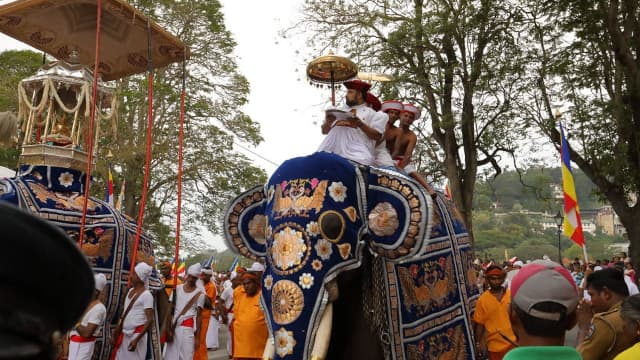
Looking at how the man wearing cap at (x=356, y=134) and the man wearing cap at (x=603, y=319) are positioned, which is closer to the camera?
the man wearing cap at (x=603, y=319)

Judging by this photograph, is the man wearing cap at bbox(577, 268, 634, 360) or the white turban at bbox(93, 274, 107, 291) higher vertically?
the white turban at bbox(93, 274, 107, 291)

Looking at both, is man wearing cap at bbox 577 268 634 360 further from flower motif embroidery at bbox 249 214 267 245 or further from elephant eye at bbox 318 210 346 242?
flower motif embroidery at bbox 249 214 267 245

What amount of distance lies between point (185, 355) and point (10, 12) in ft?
15.3

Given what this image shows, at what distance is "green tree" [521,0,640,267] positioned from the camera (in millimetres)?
14070

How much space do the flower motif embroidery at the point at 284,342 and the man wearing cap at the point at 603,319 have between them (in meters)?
1.79

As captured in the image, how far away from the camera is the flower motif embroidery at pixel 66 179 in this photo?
6535 mm

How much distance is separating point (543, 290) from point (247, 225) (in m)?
3.63

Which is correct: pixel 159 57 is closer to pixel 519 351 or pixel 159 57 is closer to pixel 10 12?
pixel 10 12

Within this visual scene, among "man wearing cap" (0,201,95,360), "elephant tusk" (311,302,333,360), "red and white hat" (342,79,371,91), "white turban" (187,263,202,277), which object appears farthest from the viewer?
"white turban" (187,263,202,277)

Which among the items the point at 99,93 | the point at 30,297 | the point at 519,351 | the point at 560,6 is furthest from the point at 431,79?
the point at 30,297

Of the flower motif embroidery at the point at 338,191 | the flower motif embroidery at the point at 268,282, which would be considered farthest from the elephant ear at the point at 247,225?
the flower motif embroidery at the point at 338,191

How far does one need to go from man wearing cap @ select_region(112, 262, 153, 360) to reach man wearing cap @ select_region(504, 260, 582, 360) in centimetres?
517

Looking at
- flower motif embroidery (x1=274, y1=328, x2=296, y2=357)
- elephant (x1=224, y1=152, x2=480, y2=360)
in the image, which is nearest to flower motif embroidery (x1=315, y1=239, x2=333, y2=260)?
elephant (x1=224, y1=152, x2=480, y2=360)

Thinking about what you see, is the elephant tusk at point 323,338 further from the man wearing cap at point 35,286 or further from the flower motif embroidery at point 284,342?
the man wearing cap at point 35,286
